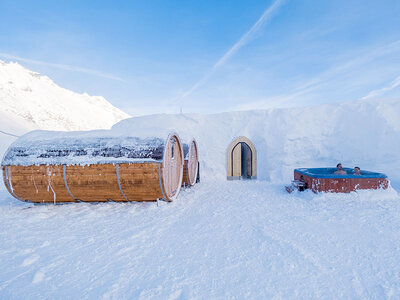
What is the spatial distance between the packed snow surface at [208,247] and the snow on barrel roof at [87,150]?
47 centimetres

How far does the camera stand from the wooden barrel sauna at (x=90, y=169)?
18.1 ft

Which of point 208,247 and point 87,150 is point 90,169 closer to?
point 87,150

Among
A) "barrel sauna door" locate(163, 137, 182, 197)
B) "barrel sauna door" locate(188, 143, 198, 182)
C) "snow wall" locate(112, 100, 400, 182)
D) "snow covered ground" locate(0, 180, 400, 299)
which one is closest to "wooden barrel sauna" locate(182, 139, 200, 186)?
"barrel sauna door" locate(188, 143, 198, 182)

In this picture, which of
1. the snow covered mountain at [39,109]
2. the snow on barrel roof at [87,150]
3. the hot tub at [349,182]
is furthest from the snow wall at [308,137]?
the snow covered mountain at [39,109]

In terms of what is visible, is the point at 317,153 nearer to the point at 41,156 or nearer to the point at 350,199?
the point at 350,199

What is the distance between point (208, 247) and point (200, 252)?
0.70 feet

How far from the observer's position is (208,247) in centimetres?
346

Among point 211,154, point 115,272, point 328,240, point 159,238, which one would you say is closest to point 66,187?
point 159,238

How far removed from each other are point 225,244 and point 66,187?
4.44m

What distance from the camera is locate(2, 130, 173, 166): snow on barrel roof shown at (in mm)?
5568

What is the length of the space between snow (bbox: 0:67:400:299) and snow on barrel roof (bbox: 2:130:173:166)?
409 mm

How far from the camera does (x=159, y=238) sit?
385 cm

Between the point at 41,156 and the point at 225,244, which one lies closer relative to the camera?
→ the point at 225,244

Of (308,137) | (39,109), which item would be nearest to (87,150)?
(308,137)
